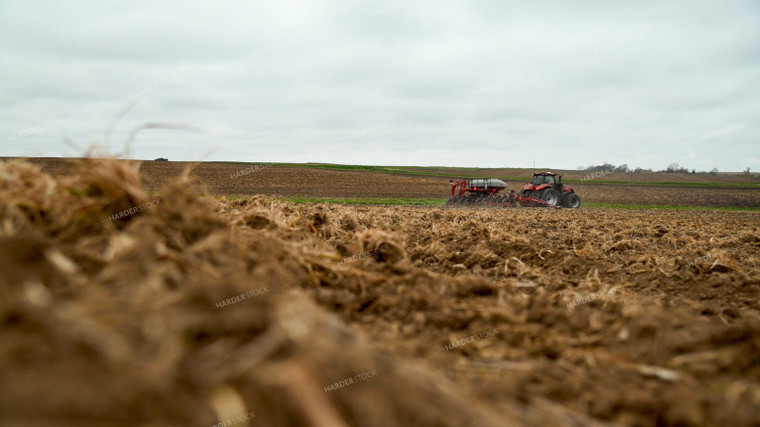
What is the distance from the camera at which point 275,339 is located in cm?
129

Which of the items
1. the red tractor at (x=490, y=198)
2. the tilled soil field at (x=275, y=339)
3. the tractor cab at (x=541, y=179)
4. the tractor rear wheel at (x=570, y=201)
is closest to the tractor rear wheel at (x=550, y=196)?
the red tractor at (x=490, y=198)

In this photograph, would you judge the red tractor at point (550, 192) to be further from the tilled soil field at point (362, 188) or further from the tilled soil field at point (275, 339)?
the tilled soil field at point (275, 339)

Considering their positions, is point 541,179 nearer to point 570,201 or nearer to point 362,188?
point 570,201

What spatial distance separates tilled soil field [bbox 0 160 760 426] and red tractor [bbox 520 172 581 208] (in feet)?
75.8

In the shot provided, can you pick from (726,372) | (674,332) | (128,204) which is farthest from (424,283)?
(128,204)

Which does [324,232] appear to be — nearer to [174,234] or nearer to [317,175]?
[174,234]

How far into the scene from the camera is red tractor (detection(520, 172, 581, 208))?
25.5 m

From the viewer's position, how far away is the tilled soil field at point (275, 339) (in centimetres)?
116

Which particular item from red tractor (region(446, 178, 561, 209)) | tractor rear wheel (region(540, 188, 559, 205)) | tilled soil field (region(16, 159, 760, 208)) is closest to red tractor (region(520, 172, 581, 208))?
tractor rear wheel (region(540, 188, 559, 205))

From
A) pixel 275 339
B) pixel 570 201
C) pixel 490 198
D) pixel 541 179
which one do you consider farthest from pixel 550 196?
pixel 275 339

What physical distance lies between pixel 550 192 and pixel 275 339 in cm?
2609

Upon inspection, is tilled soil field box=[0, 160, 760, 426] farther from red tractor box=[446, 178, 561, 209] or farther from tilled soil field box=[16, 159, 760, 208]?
tilled soil field box=[16, 159, 760, 208]

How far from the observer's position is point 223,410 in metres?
1.21

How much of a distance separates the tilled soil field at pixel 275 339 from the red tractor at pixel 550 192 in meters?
23.1
